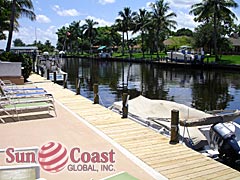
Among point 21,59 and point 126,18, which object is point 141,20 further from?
point 21,59

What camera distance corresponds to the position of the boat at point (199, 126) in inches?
287

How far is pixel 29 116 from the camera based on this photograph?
32.7 ft

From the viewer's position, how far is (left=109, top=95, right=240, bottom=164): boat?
23.9 ft

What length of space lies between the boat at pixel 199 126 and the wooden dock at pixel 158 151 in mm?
594

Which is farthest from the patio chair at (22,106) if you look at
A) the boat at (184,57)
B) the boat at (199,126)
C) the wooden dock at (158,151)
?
the boat at (184,57)

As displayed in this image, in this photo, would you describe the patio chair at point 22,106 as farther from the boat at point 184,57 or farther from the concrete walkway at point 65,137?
the boat at point 184,57

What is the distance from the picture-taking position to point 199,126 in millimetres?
8922

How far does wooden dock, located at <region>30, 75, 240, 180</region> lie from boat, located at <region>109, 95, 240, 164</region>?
23.4 inches

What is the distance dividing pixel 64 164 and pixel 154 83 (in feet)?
80.1

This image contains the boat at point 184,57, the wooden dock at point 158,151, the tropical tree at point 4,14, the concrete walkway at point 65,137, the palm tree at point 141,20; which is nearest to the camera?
the concrete walkway at point 65,137

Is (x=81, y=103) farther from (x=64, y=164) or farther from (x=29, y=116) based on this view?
(x=64, y=164)

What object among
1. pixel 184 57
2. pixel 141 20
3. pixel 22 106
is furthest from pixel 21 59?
pixel 141 20

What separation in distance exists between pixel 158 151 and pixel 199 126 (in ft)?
7.69

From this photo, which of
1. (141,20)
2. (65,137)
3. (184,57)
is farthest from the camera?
(141,20)
